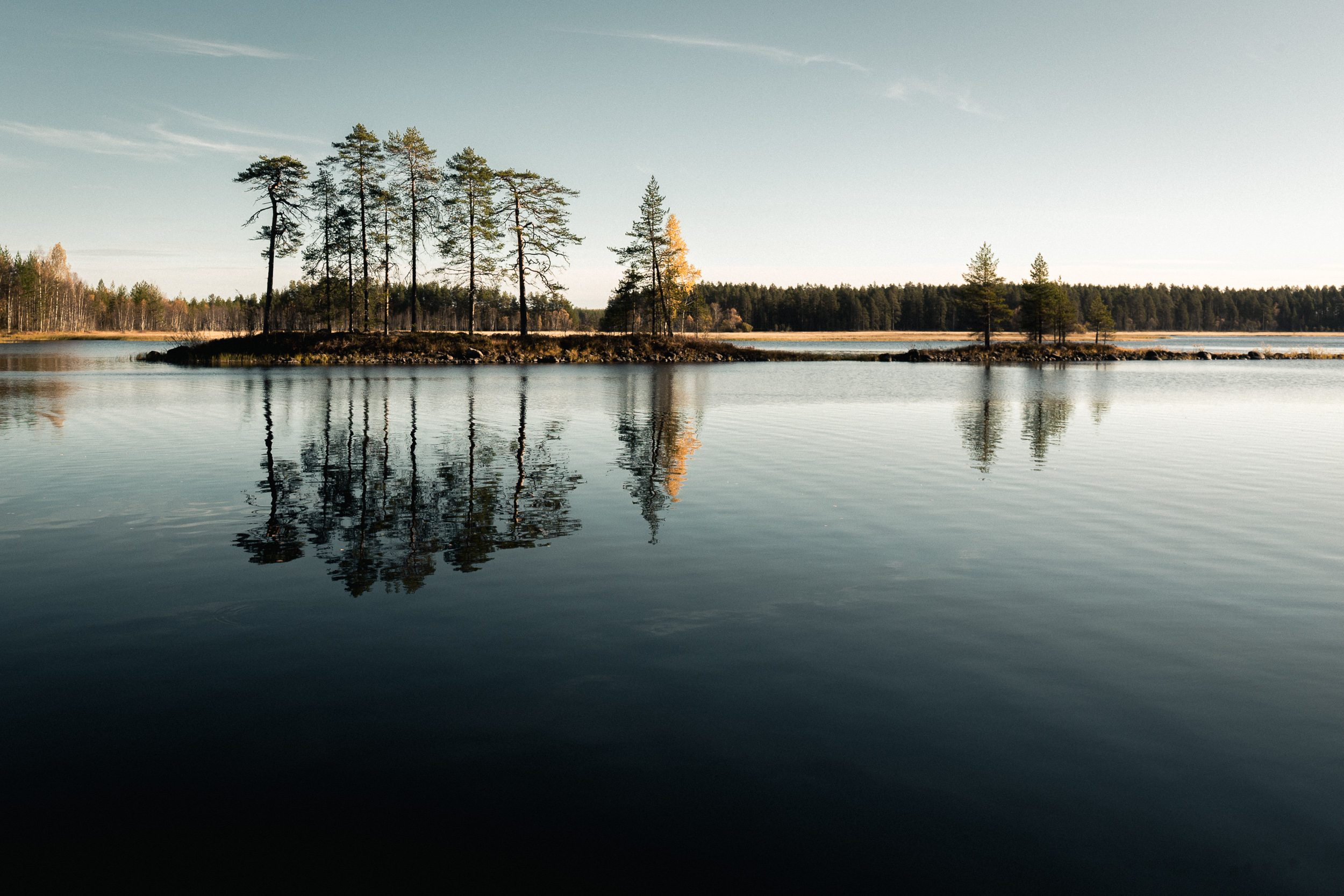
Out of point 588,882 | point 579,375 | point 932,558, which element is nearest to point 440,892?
point 588,882

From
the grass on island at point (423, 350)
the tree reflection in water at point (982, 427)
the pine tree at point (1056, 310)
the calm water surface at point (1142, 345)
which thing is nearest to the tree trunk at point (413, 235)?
the grass on island at point (423, 350)

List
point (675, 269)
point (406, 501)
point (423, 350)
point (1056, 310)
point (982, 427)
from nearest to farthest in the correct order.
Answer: point (406, 501) < point (982, 427) < point (423, 350) < point (675, 269) < point (1056, 310)

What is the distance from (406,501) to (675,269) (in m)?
84.1

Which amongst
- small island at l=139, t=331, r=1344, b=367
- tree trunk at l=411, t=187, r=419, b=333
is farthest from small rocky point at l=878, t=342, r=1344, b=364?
tree trunk at l=411, t=187, r=419, b=333

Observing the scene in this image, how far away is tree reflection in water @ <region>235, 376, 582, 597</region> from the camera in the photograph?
38.1 feet

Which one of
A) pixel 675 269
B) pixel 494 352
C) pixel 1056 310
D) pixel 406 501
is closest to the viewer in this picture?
pixel 406 501

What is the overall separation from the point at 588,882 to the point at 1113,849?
320 cm

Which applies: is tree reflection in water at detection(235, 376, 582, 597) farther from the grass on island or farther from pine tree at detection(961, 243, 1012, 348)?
pine tree at detection(961, 243, 1012, 348)

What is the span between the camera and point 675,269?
96250 millimetres

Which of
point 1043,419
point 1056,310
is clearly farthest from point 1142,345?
point 1043,419

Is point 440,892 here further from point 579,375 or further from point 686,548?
point 579,375

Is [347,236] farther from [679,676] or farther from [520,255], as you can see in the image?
[679,676]

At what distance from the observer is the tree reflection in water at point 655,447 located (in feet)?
52.3

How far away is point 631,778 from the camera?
222 inches
